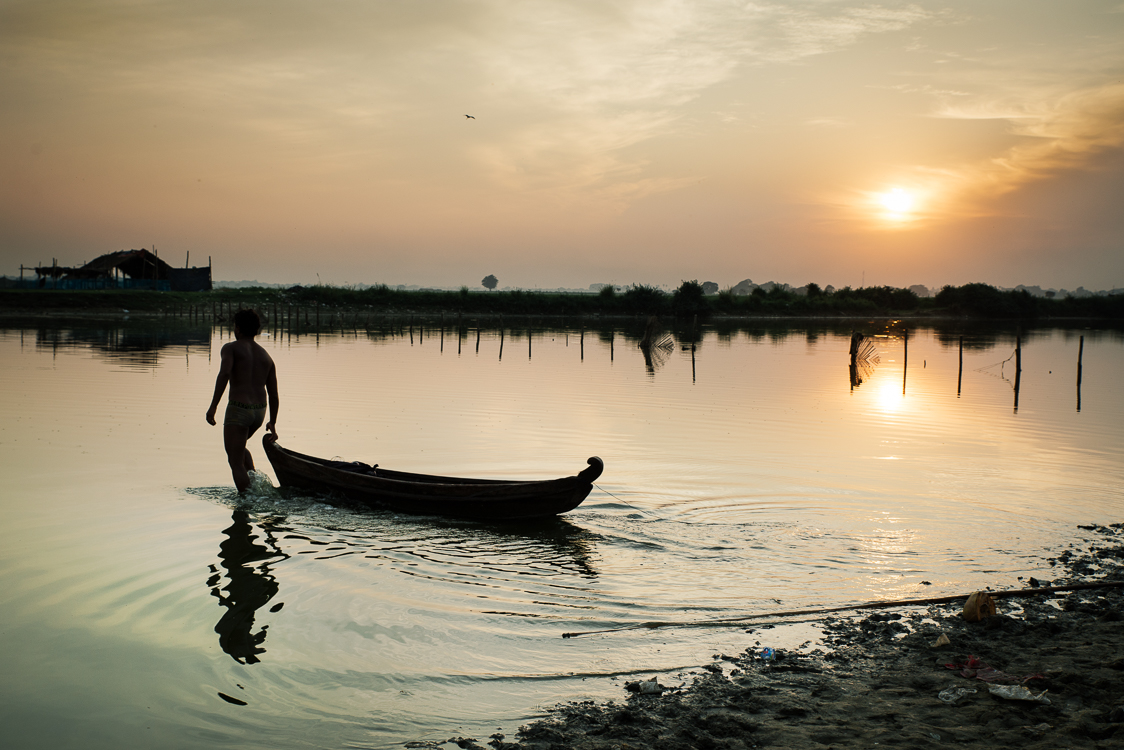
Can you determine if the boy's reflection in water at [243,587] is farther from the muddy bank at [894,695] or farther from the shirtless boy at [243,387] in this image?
the muddy bank at [894,695]

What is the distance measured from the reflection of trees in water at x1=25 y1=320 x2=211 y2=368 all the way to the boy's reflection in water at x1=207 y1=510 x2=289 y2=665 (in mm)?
20772

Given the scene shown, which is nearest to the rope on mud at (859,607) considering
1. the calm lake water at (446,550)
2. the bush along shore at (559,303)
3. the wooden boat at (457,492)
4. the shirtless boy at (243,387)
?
the calm lake water at (446,550)

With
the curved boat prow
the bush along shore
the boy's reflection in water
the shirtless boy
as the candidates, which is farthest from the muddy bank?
the bush along shore

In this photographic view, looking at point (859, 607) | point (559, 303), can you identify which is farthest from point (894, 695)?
point (559, 303)

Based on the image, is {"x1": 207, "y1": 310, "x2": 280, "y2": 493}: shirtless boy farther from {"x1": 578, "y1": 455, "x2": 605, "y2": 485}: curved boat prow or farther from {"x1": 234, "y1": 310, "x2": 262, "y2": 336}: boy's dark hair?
{"x1": 578, "y1": 455, "x2": 605, "y2": 485}: curved boat prow

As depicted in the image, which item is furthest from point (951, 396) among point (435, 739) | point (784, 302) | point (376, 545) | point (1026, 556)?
point (784, 302)

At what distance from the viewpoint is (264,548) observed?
7824mm

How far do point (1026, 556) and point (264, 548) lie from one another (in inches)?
Answer: 321

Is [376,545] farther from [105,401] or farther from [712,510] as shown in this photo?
[105,401]

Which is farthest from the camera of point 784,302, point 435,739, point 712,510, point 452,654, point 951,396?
point 784,302

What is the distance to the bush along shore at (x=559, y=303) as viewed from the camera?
6131 centimetres

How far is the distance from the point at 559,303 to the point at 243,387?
87.3 meters

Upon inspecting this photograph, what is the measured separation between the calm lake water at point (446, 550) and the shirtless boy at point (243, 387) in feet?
2.05

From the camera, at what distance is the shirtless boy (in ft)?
29.5
